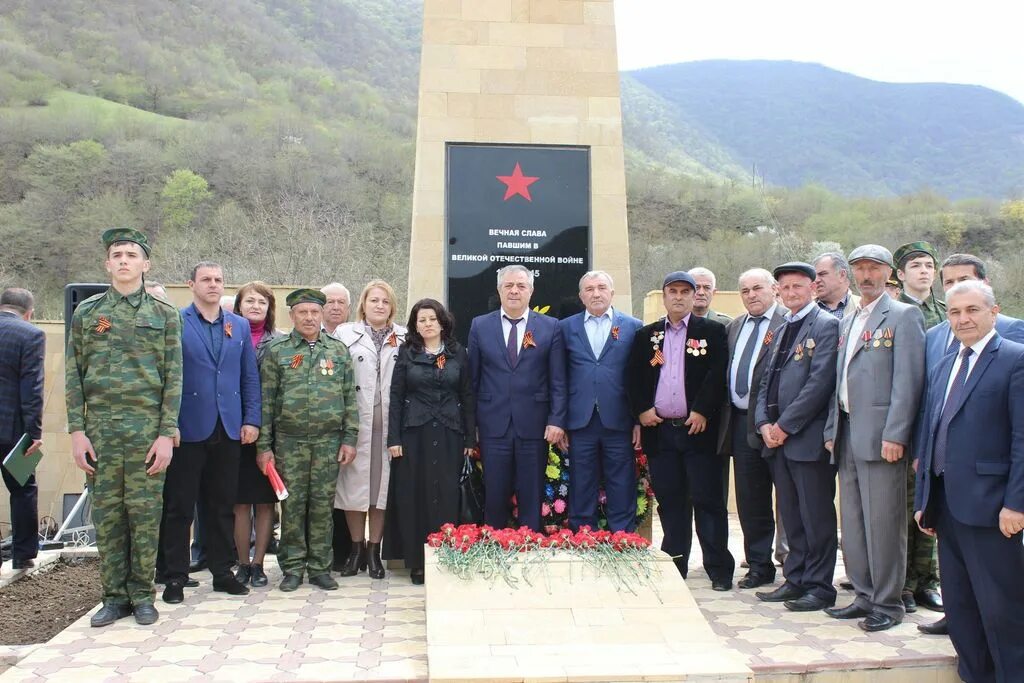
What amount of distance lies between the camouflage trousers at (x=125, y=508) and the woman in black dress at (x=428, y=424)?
1273mm

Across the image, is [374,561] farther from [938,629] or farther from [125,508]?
[938,629]

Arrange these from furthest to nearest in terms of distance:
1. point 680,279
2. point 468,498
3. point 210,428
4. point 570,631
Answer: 1. point 468,498
2. point 680,279
3. point 210,428
4. point 570,631

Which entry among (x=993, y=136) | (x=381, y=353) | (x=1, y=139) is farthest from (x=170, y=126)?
(x=993, y=136)

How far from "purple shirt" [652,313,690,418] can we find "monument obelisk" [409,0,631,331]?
85cm

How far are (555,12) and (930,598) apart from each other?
4.07 m

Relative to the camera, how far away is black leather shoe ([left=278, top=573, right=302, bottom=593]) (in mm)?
4656

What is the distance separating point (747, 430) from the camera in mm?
4695

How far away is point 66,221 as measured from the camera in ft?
104

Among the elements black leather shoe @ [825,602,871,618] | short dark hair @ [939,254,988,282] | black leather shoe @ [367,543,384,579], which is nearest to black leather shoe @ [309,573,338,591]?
black leather shoe @ [367,543,384,579]

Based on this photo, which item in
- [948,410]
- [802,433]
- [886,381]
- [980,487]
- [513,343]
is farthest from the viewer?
[513,343]

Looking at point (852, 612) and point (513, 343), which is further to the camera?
point (513, 343)

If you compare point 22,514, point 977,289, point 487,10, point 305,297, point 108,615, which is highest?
point 487,10

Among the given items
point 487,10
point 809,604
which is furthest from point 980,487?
point 487,10

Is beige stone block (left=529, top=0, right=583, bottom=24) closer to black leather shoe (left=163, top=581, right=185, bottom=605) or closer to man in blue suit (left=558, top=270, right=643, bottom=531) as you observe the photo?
man in blue suit (left=558, top=270, right=643, bottom=531)
